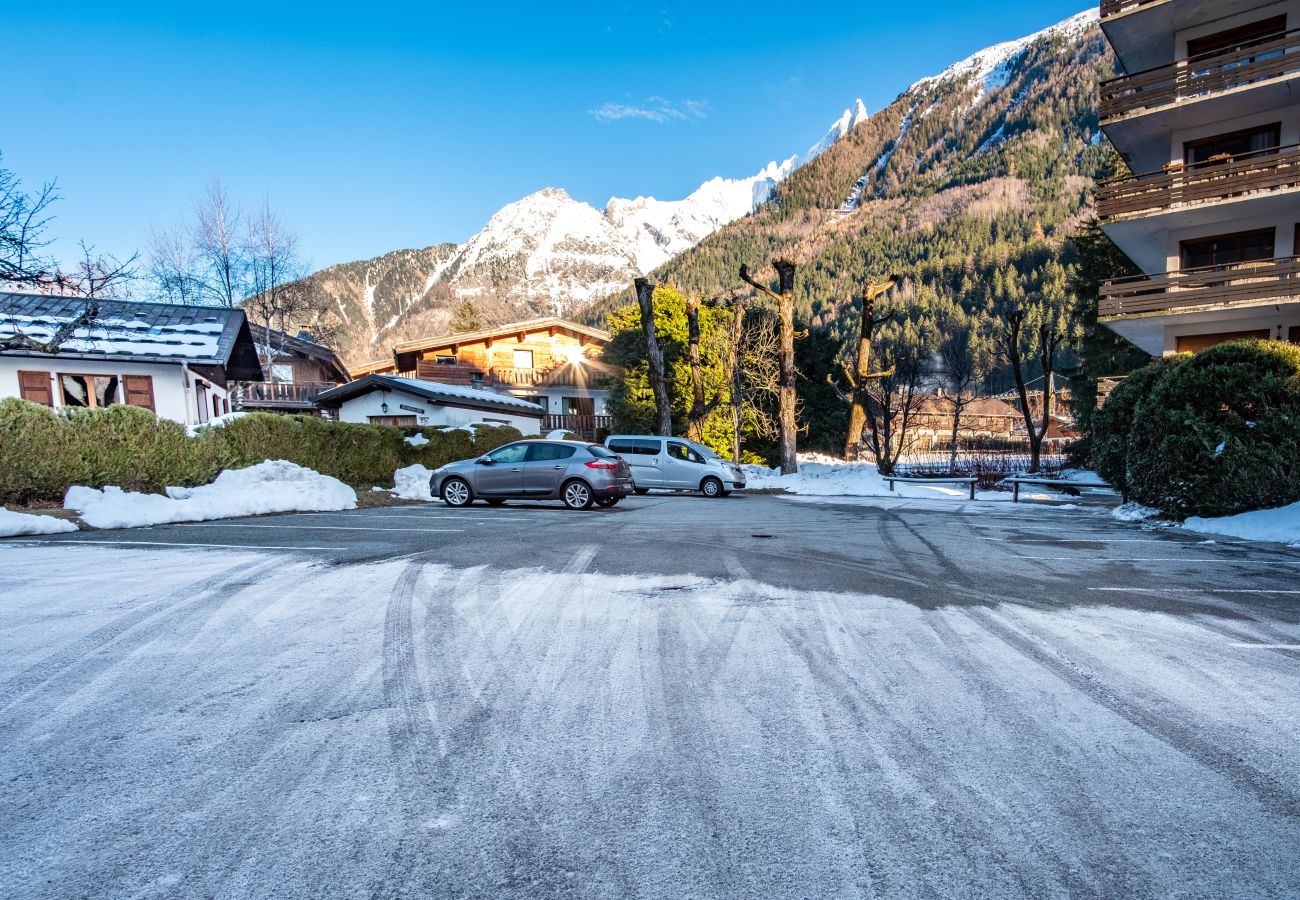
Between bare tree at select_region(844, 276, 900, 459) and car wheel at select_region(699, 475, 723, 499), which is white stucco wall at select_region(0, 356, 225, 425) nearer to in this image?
Result: car wheel at select_region(699, 475, 723, 499)

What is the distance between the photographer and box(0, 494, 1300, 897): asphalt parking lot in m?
2.18

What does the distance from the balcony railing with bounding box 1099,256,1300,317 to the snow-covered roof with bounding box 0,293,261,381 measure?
1113 inches

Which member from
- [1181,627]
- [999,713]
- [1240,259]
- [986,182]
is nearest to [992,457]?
[1240,259]

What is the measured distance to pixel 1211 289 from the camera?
19062mm

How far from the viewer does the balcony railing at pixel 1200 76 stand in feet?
59.4

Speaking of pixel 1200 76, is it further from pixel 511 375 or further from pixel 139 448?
pixel 511 375

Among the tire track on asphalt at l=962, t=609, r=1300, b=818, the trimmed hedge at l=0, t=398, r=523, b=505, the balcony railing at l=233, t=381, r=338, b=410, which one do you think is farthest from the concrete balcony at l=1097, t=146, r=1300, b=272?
the balcony railing at l=233, t=381, r=338, b=410

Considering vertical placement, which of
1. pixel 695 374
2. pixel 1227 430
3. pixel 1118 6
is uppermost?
pixel 1118 6

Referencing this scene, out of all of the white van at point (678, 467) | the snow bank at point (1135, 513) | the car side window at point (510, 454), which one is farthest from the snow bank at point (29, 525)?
the snow bank at point (1135, 513)

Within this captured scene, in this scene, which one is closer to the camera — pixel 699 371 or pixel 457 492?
pixel 457 492

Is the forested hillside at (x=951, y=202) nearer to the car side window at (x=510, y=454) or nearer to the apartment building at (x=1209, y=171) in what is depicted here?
the apartment building at (x=1209, y=171)

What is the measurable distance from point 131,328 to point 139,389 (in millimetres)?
2090

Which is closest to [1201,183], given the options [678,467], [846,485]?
[846,485]

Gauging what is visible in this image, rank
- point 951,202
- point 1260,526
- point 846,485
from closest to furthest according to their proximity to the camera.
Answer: point 1260,526 → point 846,485 → point 951,202
